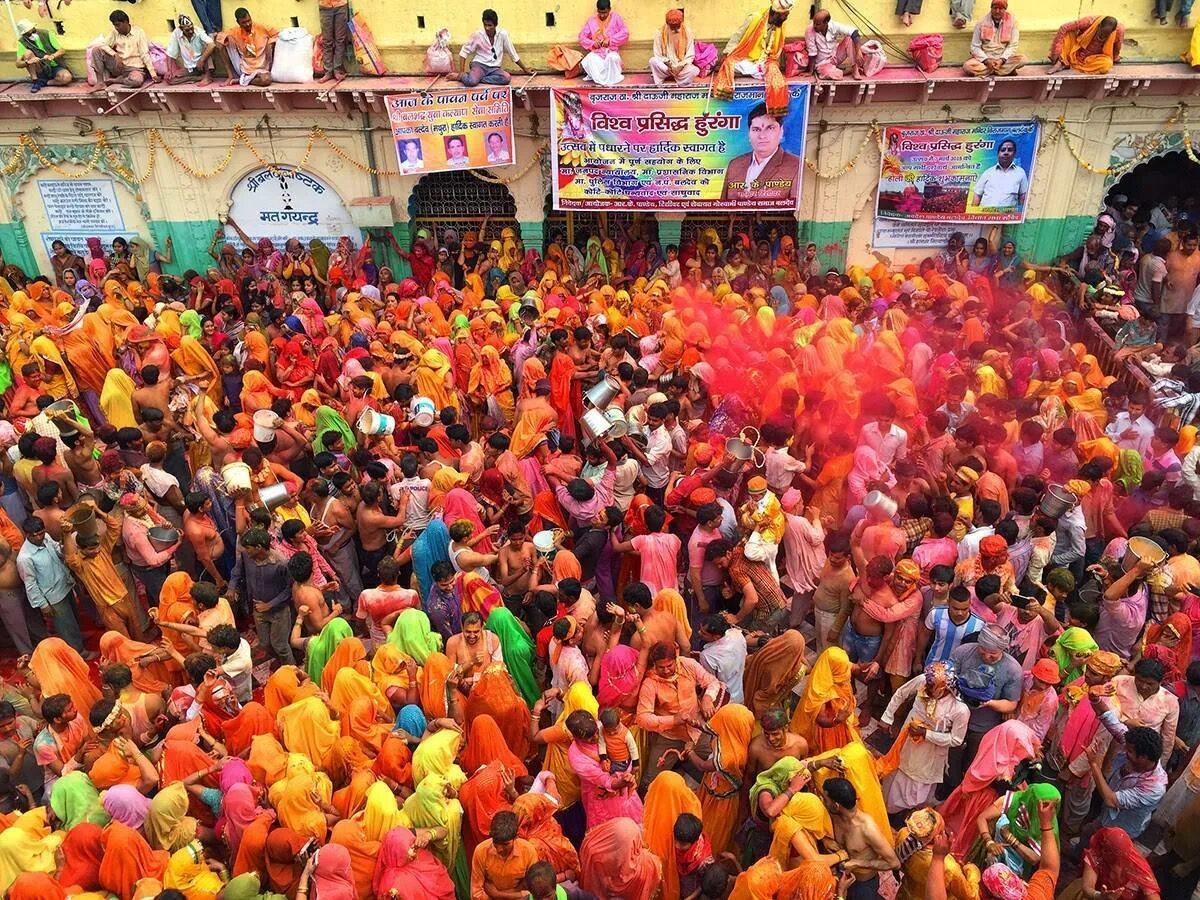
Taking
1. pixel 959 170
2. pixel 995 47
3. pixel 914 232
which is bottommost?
pixel 914 232

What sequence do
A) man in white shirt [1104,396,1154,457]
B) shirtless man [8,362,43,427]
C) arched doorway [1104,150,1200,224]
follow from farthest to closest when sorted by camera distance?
arched doorway [1104,150,1200,224], shirtless man [8,362,43,427], man in white shirt [1104,396,1154,457]

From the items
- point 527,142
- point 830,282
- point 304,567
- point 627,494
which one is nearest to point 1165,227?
point 830,282

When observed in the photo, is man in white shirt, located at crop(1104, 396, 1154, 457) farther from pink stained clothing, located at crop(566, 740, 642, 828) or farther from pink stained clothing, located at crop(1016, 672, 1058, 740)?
pink stained clothing, located at crop(566, 740, 642, 828)

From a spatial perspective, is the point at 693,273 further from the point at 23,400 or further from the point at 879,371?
the point at 23,400

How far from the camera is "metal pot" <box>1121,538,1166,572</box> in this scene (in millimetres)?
5367

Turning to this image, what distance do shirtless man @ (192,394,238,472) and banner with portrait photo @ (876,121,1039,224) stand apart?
8725 millimetres

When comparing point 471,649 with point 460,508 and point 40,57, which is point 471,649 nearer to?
point 460,508

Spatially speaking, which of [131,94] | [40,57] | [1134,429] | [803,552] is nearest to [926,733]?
[803,552]

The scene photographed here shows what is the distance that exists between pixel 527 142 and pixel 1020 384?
24.1 ft

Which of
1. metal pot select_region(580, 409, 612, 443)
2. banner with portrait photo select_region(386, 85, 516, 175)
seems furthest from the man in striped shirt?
banner with portrait photo select_region(386, 85, 516, 175)

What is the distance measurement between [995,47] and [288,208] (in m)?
9.66

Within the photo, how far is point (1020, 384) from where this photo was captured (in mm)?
7910

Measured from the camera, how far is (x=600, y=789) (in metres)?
4.43

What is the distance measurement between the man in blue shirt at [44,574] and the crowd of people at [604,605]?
28 millimetres
